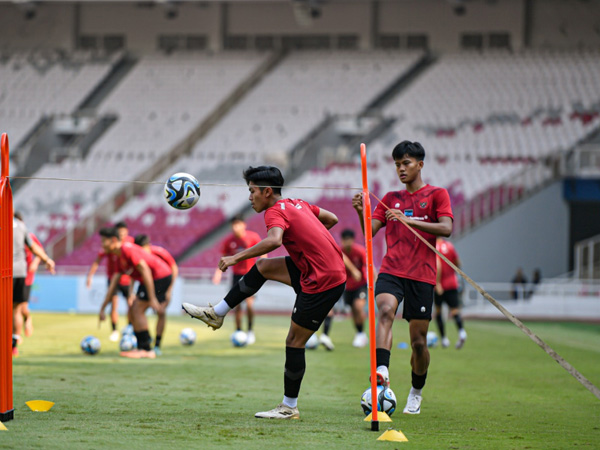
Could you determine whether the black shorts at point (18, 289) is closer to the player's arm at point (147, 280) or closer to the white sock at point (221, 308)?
the player's arm at point (147, 280)

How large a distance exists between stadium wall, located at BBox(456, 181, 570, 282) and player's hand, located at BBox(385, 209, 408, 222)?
22.2 metres

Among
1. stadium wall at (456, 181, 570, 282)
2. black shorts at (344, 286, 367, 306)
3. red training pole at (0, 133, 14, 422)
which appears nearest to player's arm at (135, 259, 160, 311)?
black shorts at (344, 286, 367, 306)

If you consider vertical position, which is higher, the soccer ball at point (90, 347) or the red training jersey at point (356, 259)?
the red training jersey at point (356, 259)

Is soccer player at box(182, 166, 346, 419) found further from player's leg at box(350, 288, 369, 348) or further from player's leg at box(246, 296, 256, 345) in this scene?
player's leg at box(350, 288, 369, 348)

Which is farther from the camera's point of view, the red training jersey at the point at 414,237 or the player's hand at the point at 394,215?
the red training jersey at the point at 414,237

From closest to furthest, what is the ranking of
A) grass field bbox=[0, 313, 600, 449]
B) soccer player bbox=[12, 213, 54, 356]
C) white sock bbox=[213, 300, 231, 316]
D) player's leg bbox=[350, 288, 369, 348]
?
grass field bbox=[0, 313, 600, 449], white sock bbox=[213, 300, 231, 316], soccer player bbox=[12, 213, 54, 356], player's leg bbox=[350, 288, 369, 348]

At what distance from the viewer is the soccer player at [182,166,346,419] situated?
22.8 ft

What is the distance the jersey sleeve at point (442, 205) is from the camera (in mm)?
7312

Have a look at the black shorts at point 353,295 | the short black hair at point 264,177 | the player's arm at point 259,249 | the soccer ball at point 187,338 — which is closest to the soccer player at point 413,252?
the short black hair at point 264,177

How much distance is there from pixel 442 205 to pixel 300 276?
138cm

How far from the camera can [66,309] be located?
25.2 meters

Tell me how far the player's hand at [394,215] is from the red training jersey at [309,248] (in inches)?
20.8

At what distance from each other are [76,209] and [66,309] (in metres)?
8.56

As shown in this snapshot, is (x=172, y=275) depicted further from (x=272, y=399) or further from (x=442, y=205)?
(x=442, y=205)
